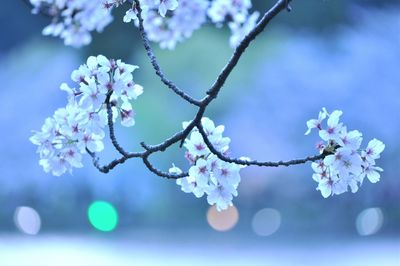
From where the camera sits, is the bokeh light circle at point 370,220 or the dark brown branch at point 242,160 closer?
the dark brown branch at point 242,160

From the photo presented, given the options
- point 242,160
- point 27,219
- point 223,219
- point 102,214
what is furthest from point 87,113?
point 27,219

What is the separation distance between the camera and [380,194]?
34.2 feet

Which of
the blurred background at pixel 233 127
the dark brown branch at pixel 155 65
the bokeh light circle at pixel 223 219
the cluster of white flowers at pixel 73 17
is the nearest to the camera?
the dark brown branch at pixel 155 65

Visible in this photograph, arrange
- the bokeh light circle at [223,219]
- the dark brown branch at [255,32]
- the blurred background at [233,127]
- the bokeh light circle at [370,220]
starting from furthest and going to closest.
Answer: the bokeh light circle at [223,219] → the bokeh light circle at [370,220] → the blurred background at [233,127] → the dark brown branch at [255,32]

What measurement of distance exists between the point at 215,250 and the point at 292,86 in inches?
111

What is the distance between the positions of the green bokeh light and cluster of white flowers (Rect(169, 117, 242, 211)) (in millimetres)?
9322

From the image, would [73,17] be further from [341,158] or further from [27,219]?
[27,219]

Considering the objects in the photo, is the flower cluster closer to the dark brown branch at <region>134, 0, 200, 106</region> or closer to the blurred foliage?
the dark brown branch at <region>134, 0, 200, 106</region>

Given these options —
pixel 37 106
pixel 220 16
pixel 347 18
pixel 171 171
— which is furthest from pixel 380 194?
pixel 171 171

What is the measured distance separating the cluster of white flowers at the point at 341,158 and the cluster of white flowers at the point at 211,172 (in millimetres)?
163

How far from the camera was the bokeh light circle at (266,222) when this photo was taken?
1010cm

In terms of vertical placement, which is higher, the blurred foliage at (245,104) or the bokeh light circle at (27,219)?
the blurred foliage at (245,104)

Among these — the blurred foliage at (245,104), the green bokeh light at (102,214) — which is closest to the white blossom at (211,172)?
the blurred foliage at (245,104)

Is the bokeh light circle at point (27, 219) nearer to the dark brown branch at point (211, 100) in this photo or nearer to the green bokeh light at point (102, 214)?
the green bokeh light at point (102, 214)
